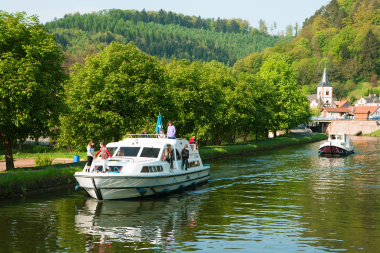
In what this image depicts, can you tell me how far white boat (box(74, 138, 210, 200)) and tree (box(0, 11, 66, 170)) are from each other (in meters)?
6.32

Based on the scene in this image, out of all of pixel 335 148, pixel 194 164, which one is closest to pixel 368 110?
pixel 335 148

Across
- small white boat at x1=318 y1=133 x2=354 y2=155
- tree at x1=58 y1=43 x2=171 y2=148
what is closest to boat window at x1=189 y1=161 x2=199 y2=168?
tree at x1=58 y1=43 x2=171 y2=148

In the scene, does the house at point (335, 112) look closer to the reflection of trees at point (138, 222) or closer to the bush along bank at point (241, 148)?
the bush along bank at point (241, 148)

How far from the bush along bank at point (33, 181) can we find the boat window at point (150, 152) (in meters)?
6.34

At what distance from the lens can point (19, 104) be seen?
95.7 feet

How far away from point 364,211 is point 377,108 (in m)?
168

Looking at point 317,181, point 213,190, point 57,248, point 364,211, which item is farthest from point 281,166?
point 57,248

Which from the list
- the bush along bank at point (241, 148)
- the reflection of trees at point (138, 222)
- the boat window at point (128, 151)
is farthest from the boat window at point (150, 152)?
the bush along bank at point (241, 148)

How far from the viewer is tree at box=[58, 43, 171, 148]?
39719 millimetres

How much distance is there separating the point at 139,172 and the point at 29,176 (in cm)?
769

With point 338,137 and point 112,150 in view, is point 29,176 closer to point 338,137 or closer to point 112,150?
point 112,150

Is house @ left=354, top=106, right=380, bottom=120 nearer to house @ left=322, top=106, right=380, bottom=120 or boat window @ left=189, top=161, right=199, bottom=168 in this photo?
house @ left=322, top=106, right=380, bottom=120

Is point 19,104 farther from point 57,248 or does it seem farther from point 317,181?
point 317,181

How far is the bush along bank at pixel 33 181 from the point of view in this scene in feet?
84.1
